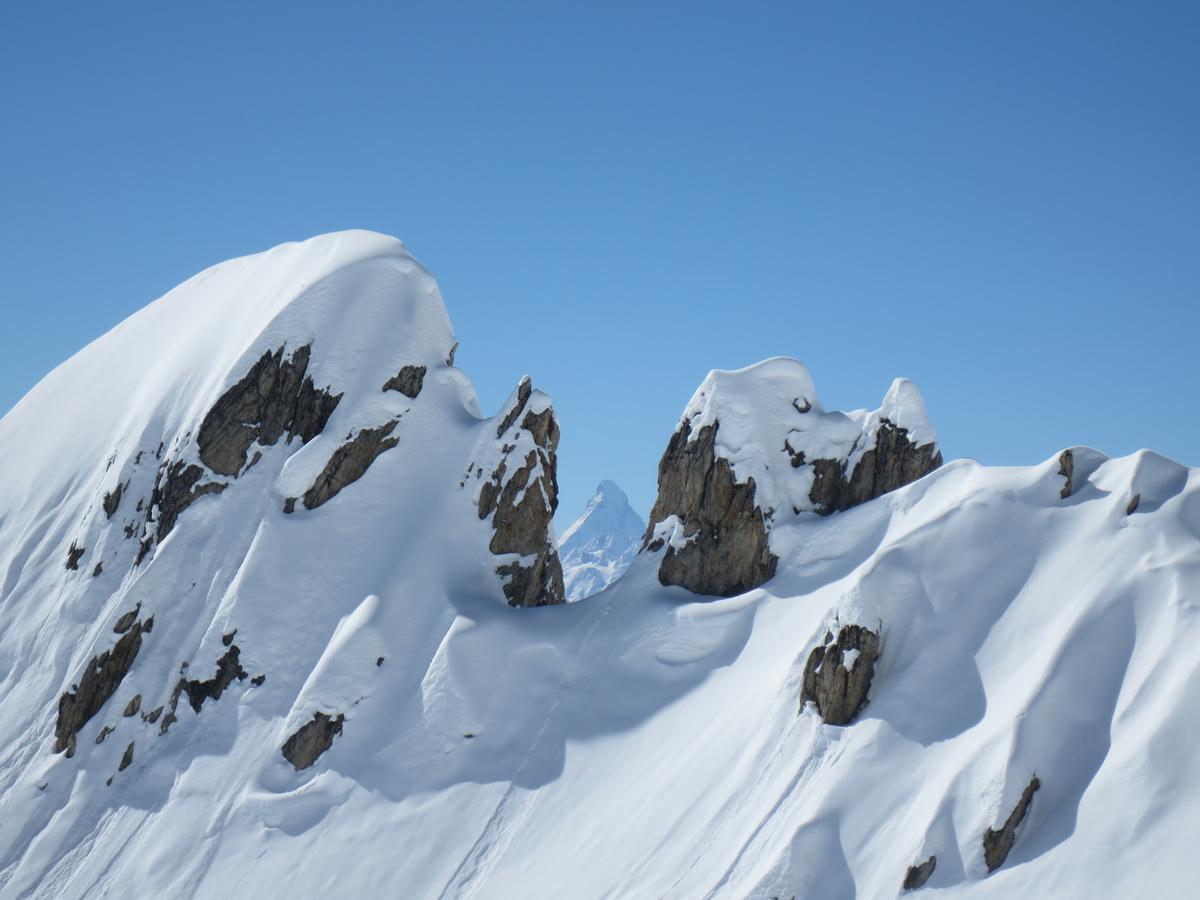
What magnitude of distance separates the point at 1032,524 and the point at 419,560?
103 feet

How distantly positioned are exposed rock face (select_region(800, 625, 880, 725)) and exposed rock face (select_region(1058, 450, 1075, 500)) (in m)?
11.3

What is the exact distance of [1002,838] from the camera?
42438mm

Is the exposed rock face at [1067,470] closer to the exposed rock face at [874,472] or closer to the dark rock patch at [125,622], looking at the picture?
the exposed rock face at [874,472]

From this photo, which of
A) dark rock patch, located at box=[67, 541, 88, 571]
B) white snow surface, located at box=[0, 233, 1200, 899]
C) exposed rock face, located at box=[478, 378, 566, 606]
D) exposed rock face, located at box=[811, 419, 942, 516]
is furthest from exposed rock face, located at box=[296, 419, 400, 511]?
exposed rock face, located at box=[811, 419, 942, 516]

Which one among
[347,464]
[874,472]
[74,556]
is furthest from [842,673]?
[74,556]

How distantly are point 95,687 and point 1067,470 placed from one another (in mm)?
50452

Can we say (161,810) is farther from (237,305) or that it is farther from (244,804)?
(237,305)

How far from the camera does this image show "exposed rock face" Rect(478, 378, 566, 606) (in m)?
64.9

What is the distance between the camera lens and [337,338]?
227ft

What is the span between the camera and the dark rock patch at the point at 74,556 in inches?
2714

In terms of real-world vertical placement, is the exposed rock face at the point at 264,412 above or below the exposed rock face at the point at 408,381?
below

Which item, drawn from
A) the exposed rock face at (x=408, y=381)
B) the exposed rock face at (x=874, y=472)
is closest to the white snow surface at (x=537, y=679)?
the exposed rock face at (x=408, y=381)

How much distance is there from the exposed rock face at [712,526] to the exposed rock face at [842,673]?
10.2 metres

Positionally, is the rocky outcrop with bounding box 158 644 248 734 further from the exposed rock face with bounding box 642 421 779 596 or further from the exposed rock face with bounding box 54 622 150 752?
the exposed rock face with bounding box 642 421 779 596
